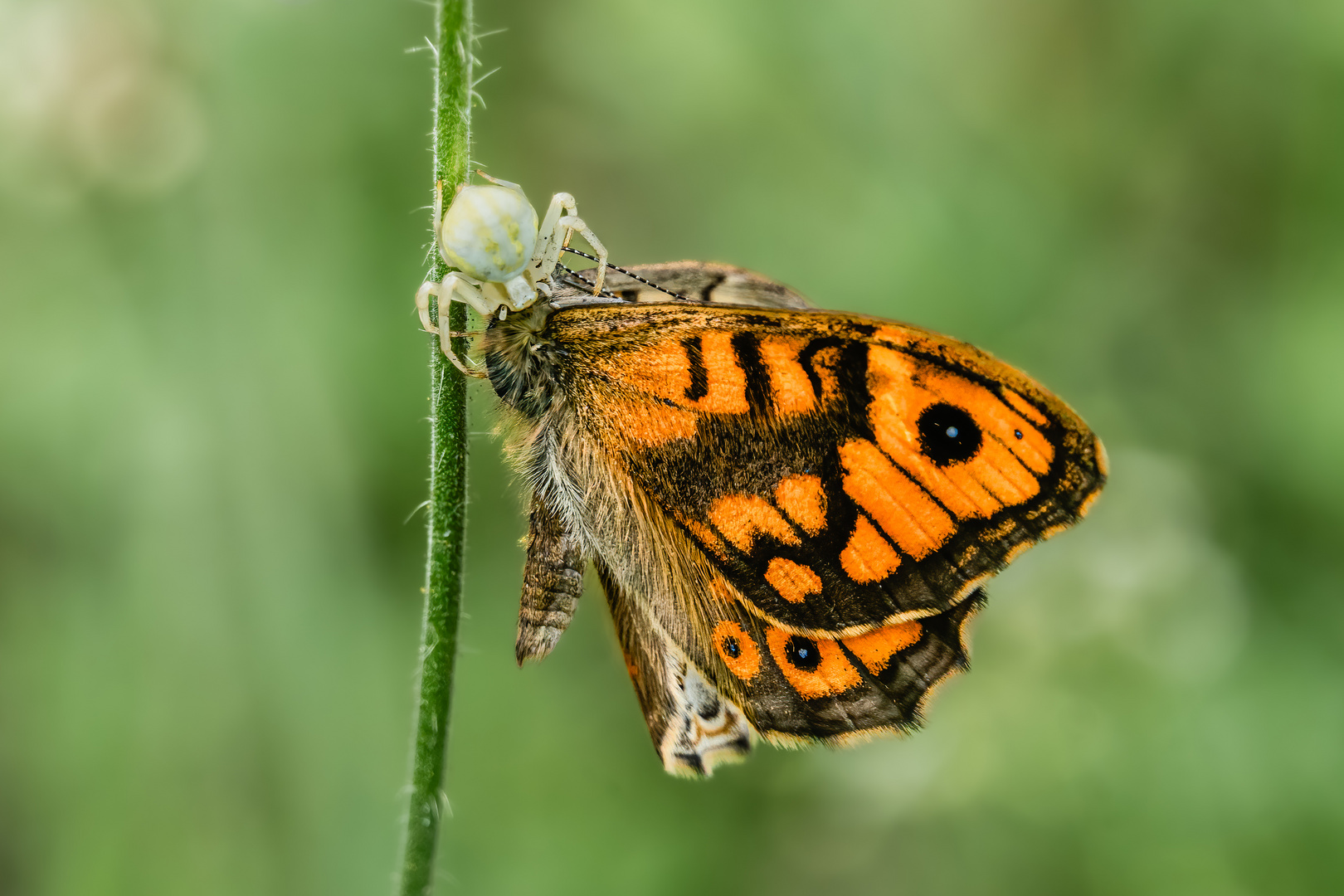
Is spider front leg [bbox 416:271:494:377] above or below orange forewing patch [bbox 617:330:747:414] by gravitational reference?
below

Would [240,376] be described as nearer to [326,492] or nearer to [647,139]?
[326,492]

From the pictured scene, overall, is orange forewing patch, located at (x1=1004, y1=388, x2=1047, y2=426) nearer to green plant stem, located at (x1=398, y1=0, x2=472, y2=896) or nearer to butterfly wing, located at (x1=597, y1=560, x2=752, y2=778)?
butterfly wing, located at (x1=597, y1=560, x2=752, y2=778)

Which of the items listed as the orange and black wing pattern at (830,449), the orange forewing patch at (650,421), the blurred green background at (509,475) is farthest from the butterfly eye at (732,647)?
the blurred green background at (509,475)

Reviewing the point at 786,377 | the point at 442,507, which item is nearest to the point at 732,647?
the point at 786,377

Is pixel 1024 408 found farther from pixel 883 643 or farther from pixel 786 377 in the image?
pixel 883 643

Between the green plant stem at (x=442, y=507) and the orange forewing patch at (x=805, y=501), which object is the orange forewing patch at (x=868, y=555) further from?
the green plant stem at (x=442, y=507)

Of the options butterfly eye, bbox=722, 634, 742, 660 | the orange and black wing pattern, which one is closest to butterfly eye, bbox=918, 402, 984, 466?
the orange and black wing pattern
